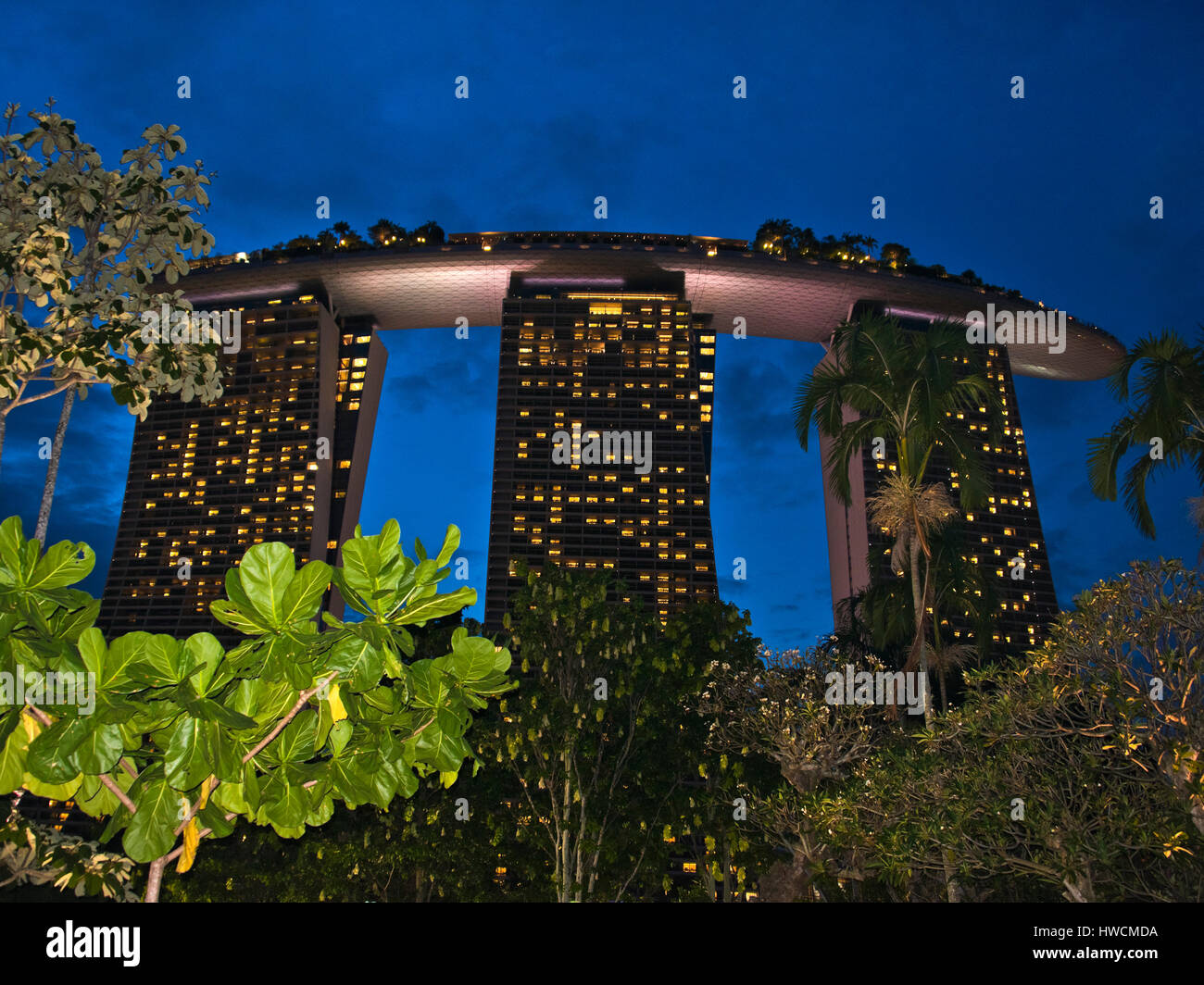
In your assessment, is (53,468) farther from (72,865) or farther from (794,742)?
(794,742)

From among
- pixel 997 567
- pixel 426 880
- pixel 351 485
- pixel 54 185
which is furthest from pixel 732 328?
pixel 54 185

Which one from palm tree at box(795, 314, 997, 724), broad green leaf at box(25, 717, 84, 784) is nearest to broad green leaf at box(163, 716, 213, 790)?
broad green leaf at box(25, 717, 84, 784)

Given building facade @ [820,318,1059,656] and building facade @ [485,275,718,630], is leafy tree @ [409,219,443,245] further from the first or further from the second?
building facade @ [820,318,1059,656]

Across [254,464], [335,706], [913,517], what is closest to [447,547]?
[335,706]

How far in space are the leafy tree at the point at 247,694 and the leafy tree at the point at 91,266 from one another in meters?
3.26

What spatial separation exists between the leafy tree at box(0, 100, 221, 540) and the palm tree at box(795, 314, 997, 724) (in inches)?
536

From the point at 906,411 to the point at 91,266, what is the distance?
15.6 metres

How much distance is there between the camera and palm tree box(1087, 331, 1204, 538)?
44.7ft

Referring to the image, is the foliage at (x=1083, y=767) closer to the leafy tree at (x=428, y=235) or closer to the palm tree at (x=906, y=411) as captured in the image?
the palm tree at (x=906, y=411)

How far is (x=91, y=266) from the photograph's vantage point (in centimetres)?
691
